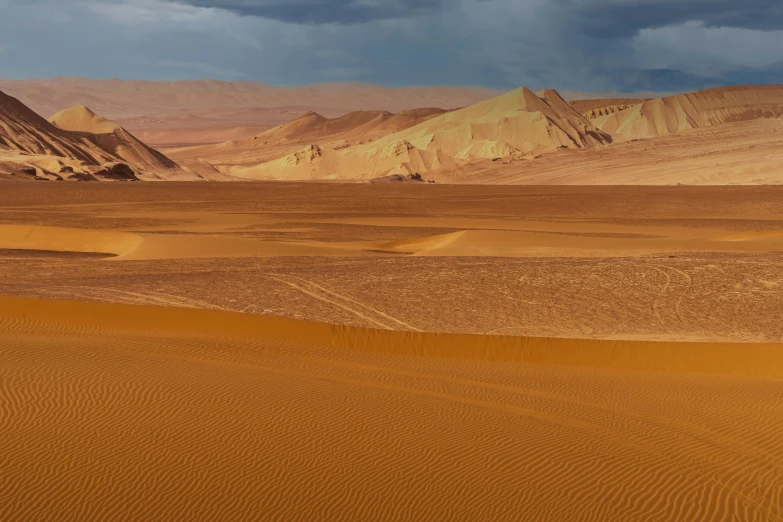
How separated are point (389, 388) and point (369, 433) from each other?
1.87 metres

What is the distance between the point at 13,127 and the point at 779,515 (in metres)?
79.6

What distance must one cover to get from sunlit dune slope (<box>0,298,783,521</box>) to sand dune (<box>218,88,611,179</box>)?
77186mm

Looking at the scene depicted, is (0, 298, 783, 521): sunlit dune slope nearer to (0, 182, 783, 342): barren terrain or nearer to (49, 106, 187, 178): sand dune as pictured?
(0, 182, 783, 342): barren terrain

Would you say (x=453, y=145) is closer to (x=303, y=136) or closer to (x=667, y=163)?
(x=667, y=163)

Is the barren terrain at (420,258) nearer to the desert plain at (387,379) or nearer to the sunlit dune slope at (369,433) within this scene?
the desert plain at (387,379)

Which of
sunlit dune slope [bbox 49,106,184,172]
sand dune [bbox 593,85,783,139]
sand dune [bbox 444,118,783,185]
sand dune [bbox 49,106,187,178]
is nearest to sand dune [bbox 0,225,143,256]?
sand dune [bbox 444,118,783,185]

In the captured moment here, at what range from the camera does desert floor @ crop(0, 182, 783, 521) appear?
5.97 meters

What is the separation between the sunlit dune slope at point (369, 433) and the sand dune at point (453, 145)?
77186mm

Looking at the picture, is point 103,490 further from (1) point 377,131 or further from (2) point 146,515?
(1) point 377,131

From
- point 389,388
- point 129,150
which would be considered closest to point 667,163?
point 129,150

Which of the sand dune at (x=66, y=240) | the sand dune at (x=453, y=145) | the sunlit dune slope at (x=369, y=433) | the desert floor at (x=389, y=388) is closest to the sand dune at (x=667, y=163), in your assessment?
the sand dune at (x=453, y=145)

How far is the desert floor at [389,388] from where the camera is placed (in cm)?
597

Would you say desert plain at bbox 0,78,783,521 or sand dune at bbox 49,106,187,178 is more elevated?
sand dune at bbox 49,106,187,178

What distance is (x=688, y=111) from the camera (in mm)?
115375
